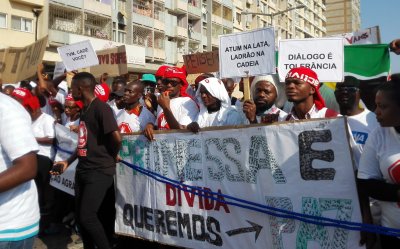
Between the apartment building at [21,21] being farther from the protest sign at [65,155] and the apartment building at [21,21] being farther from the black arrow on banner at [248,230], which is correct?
the black arrow on banner at [248,230]

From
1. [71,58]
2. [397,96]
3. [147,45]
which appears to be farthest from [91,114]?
[147,45]

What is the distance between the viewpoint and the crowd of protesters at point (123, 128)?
219 centimetres

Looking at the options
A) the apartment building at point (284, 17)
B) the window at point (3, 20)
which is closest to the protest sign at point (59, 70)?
the window at point (3, 20)

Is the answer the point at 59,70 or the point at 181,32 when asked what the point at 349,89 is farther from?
the point at 181,32

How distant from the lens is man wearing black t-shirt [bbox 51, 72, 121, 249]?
3.98 m

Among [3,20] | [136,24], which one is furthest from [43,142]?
[136,24]

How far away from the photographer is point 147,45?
126ft

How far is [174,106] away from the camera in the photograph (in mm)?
4855

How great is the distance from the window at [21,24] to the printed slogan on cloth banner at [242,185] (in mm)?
25015

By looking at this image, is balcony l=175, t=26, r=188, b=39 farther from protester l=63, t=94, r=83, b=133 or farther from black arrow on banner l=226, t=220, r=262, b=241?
black arrow on banner l=226, t=220, r=262, b=241

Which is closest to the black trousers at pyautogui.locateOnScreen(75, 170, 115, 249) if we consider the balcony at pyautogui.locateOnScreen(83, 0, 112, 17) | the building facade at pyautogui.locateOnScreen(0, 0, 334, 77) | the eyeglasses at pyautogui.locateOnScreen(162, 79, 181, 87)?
the eyeglasses at pyautogui.locateOnScreen(162, 79, 181, 87)

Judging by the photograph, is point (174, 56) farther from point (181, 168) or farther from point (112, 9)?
point (181, 168)

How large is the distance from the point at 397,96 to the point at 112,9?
33662 millimetres

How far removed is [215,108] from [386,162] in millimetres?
2143
